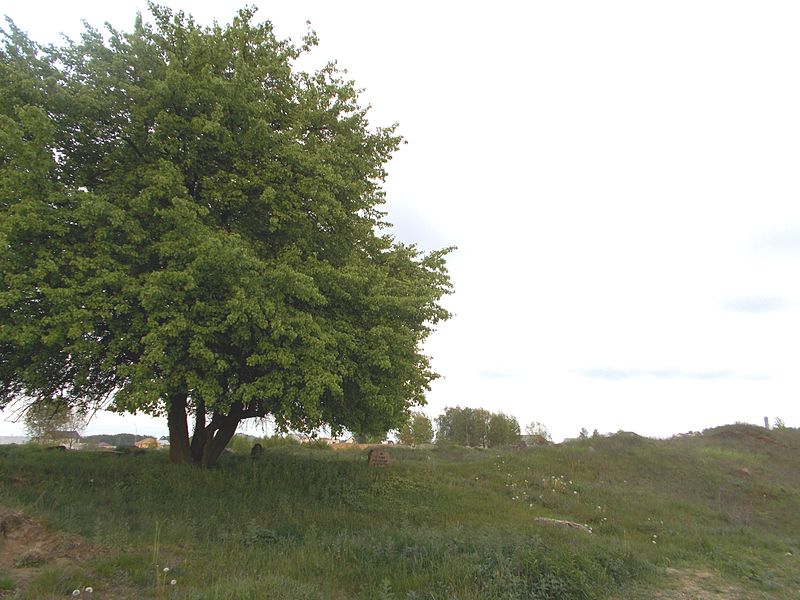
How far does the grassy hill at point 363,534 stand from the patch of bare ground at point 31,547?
3cm

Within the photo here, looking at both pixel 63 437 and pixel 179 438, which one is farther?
pixel 63 437

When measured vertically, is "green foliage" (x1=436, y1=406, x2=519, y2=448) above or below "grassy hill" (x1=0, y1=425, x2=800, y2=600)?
above

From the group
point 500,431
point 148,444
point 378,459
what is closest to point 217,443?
point 378,459

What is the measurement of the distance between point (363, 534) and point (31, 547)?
534 centimetres

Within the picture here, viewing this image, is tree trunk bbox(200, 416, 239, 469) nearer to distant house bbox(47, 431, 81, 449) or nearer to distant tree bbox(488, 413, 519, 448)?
distant house bbox(47, 431, 81, 449)

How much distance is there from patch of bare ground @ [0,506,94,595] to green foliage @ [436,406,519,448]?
58326 millimetres

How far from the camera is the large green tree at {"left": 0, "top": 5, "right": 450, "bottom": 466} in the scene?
31.4ft

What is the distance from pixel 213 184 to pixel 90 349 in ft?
14.3

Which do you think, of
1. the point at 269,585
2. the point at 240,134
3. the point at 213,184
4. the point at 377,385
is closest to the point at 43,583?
the point at 269,585

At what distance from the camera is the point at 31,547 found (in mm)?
7098

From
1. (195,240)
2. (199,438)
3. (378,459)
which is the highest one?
(195,240)

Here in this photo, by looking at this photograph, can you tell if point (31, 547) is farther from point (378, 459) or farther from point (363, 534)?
point (378, 459)

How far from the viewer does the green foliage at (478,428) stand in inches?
2506

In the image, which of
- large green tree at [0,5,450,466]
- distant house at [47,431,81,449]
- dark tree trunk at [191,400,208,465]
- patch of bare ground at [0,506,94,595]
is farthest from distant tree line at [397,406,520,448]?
patch of bare ground at [0,506,94,595]
